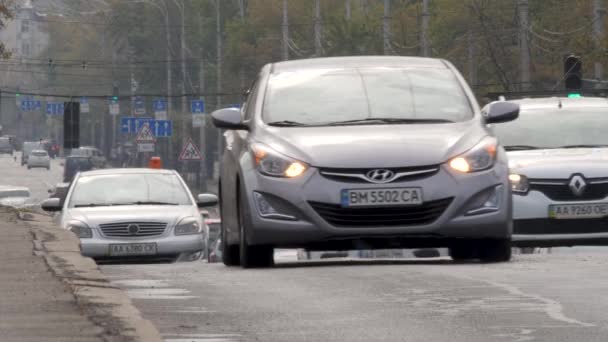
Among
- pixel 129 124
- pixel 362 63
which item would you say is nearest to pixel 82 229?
pixel 362 63

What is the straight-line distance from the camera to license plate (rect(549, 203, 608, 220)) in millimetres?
16172

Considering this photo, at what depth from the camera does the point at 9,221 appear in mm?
20719

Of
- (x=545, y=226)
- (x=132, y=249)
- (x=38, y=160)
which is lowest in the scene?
(x=38, y=160)

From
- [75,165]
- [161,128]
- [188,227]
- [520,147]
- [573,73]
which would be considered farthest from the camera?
[75,165]

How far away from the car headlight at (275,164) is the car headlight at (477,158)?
1.00 meters

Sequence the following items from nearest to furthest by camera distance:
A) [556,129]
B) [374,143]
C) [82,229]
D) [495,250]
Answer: [374,143], [495,250], [556,129], [82,229]

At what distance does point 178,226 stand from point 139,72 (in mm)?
110337

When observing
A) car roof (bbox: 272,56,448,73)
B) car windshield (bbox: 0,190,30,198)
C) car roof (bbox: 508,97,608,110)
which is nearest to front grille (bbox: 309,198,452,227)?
car roof (bbox: 272,56,448,73)

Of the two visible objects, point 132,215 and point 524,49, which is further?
point 524,49

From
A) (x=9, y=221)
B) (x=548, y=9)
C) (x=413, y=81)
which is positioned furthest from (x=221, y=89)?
(x=413, y=81)

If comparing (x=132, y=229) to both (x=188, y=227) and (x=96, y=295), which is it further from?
(x=96, y=295)

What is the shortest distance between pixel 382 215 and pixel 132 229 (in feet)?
25.4

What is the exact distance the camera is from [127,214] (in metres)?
20.2

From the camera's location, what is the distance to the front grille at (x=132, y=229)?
65.7ft
